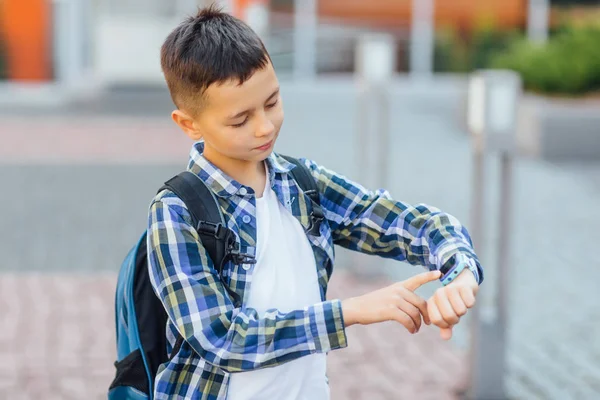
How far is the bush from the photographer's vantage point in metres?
12.6

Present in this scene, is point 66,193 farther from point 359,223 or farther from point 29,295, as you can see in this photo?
point 359,223

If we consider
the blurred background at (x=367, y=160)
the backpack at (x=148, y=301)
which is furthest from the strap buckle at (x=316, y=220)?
the blurred background at (x=367, y=160)

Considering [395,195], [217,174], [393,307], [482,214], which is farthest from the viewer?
[395,195]

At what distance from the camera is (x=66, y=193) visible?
9539mm

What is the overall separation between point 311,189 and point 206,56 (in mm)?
391

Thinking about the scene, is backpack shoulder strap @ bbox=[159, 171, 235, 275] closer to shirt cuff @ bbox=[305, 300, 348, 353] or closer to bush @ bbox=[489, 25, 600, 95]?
shirt cuff @ bbox=[305, 300, 348, 353]

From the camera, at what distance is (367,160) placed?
22.4 feet

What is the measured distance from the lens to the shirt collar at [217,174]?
2254 mm

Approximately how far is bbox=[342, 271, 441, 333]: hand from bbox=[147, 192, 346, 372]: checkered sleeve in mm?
43

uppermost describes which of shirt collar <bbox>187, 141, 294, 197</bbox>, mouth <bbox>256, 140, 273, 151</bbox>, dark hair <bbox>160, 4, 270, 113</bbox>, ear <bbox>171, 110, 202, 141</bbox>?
dark hair <bbox>160, 4, 270, 113</bbox>

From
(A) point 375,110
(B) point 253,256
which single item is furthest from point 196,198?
(A) point 375,110

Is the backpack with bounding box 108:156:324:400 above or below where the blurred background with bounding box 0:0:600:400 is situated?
above

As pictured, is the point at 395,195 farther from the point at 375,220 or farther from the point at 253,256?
the point at 253,256

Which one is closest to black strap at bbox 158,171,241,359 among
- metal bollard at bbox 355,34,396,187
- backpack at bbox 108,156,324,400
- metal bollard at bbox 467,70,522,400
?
backpack at bbox 108,156,324,400
